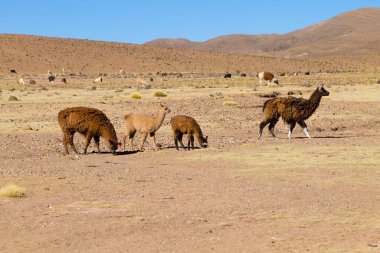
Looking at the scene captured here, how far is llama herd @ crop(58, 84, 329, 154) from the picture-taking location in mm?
18000

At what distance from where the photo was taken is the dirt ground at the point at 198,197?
917cm

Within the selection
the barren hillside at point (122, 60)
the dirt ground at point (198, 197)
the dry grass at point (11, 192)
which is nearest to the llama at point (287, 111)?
the dirt ground at point (198, 197)

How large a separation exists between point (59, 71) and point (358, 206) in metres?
98.7

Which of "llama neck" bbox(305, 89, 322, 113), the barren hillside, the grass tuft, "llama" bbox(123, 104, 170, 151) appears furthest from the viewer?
the barren hillside

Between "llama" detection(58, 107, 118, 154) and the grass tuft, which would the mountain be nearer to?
the grass tuft

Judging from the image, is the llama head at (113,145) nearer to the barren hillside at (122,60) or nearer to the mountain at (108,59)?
the barren hillside at (122,60)

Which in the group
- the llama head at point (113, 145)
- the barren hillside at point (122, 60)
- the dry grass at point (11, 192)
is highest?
the dry grass at point (11, 192)

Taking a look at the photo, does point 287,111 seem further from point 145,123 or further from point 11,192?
point 11,192

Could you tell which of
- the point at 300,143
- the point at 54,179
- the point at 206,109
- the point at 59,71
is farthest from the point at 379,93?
the point at 59,71

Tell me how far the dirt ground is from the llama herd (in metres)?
0.54

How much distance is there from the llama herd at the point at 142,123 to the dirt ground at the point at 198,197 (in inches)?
21.4

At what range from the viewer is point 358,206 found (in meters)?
11.1

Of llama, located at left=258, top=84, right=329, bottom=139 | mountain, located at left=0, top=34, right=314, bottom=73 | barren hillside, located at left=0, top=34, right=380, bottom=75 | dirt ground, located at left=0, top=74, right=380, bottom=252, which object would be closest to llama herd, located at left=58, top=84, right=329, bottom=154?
llama, located at left=258, top=84, right=329, bottom=139

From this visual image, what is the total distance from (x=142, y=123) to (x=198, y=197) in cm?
702
